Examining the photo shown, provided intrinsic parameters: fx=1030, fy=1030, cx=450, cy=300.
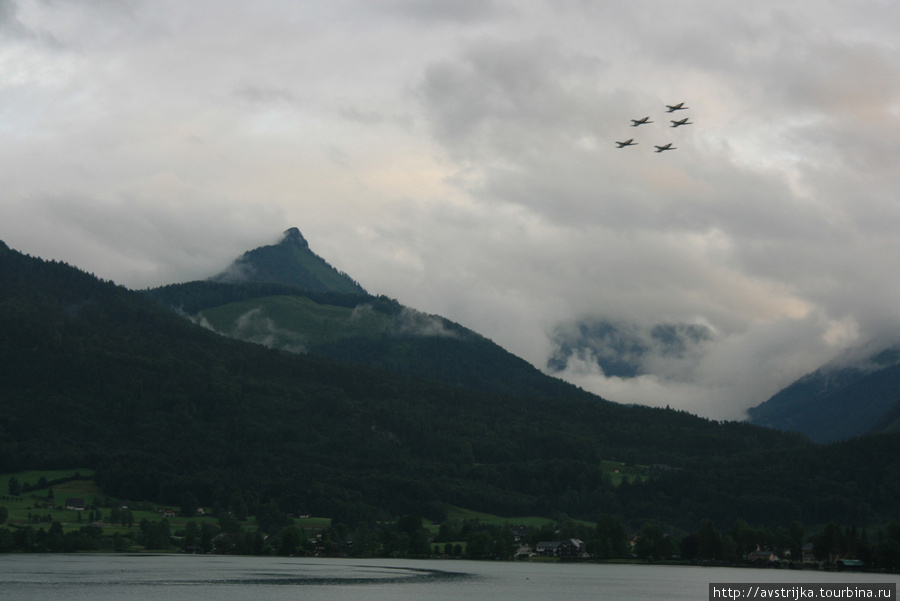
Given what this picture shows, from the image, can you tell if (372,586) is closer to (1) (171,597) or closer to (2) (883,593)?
(1) (171,597)

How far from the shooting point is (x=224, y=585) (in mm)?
161375

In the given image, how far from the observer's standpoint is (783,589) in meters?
151

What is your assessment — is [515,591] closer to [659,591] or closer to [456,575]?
[659,591]

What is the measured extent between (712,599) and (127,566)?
382 ft

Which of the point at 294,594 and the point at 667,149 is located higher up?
the point at 667,149

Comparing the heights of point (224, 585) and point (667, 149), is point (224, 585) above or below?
below

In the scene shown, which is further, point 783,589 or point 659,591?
point 659,591

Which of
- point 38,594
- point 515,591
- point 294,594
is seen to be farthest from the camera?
point 515,591

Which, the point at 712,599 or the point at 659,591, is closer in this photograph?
the point at 712,599

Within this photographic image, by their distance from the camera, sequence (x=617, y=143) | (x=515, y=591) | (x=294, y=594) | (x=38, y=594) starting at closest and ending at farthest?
1. (x=38, y=594)
2. (x=294, y=594)
3. (x=515, y=591)
4. (x=617, y=143)

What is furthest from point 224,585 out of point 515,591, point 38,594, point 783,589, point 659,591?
point 783,589

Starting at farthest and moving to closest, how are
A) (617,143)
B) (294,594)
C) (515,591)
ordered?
1. (617,143)
2. (515,591)
3. (294,594)

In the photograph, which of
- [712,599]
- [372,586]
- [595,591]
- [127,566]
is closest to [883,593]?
[712,599]

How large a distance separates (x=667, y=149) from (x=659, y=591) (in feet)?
262
